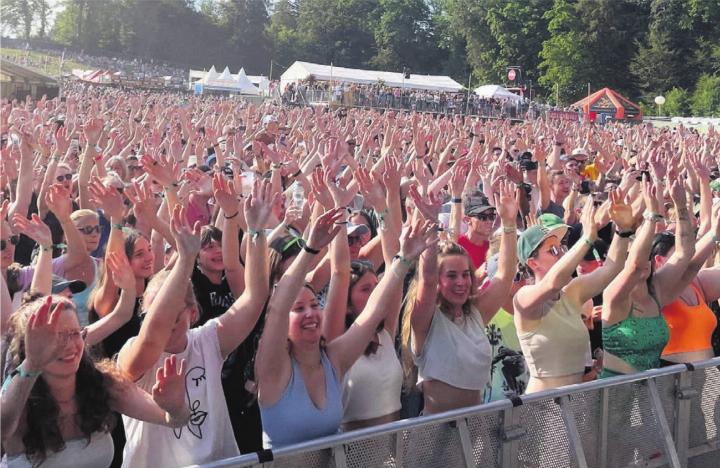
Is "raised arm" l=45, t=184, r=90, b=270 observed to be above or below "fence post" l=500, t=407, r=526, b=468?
above

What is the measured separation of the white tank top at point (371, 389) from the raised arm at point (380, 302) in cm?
15

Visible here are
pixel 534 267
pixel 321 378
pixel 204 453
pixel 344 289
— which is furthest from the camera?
pixel 534 267

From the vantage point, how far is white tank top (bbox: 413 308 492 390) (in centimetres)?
372

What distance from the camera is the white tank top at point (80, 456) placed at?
268cm

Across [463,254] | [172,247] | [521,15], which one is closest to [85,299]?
[172,247]

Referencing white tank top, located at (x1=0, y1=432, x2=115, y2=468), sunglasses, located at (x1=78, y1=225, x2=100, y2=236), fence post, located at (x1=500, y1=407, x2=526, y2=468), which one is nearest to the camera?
white tank top, located at (x1=0, y1=432, x2=115, y2=468)

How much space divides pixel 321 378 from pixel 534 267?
144 cm

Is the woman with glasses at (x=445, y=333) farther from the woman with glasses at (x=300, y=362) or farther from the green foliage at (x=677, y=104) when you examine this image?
the green foliage at (x=677, y=104)

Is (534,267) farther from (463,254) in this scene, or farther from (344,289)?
(344,289)

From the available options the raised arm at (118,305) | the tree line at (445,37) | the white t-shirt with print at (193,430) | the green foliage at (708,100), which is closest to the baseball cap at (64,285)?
the raised arm at (118,305)

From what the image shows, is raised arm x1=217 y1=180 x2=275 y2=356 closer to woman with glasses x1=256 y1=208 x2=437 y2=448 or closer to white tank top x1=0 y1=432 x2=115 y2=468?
woman with glasses x1=256 y1=208 x2=437 y2=448

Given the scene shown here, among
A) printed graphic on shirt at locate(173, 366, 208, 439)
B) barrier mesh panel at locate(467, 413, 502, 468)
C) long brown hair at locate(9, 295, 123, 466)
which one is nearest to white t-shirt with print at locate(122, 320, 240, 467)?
printed graphic on shirt at locate(173, 366, 208, 439)

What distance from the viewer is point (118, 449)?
3.46 meters

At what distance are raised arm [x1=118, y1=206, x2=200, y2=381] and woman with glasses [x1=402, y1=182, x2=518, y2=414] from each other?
1164 millimetres
